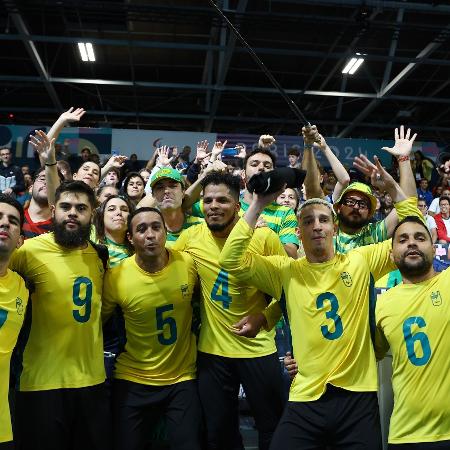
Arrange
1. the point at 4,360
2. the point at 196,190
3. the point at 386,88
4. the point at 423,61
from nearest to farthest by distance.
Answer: the point at 4,360
the point at 196,190
the point at 423,61
the point at 386,88

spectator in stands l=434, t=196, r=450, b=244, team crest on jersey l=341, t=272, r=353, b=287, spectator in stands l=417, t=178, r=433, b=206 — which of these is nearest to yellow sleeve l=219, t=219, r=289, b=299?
team crest on jersey l=341, t=272, r=353, b=287

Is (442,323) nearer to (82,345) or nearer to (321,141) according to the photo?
(321,141)

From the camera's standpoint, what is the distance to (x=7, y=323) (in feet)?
9.66

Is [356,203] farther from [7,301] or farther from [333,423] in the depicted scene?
[7,301]

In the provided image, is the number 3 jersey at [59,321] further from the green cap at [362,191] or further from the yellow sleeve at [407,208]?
the green cap at [362,191]

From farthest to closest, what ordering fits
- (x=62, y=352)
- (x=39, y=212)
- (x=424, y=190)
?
(x=424, y=190)
(x=39, y=212)
(x=62, y=352)

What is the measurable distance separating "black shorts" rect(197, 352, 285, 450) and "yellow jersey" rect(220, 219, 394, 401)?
37cm

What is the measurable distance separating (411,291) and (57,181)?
9.50 feet

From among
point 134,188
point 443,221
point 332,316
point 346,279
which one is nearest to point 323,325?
point 332,316

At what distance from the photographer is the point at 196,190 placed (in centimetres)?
471

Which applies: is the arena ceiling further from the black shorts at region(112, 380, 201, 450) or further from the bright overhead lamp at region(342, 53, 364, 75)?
the black shorts at region(112, 380, 201, 450)

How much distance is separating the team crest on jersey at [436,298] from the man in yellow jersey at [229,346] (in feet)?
3.19

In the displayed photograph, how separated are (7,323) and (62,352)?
1.54 ft

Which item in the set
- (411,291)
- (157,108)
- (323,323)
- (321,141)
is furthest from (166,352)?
(157,108)
